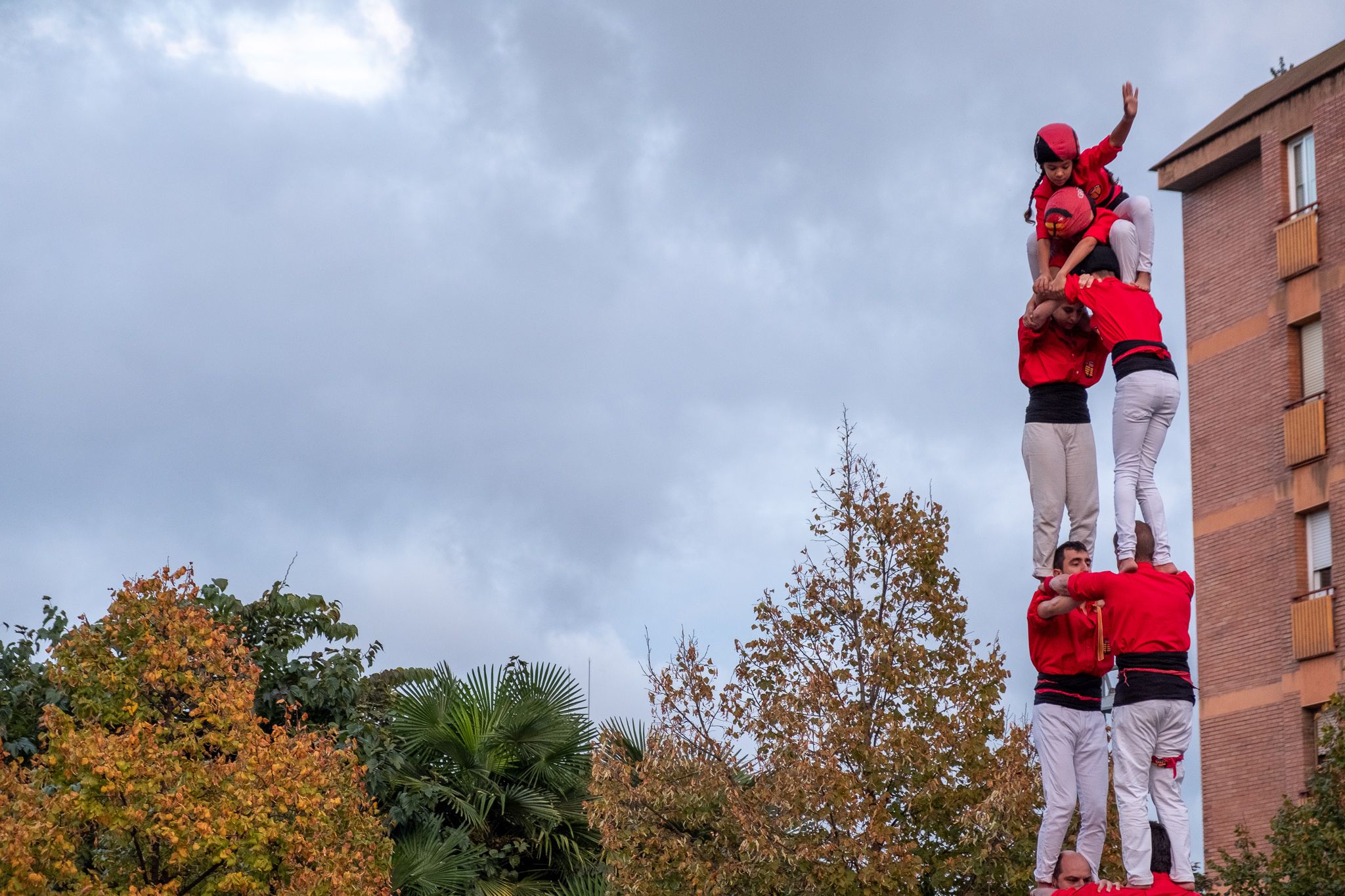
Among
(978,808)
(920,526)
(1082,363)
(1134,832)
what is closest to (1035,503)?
(1082,363)

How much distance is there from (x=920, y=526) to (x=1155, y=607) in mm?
9200

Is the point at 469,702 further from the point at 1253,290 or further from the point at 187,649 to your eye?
the point at 1253,290

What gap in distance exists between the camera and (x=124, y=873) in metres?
18.6

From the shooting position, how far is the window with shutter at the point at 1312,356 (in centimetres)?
2997

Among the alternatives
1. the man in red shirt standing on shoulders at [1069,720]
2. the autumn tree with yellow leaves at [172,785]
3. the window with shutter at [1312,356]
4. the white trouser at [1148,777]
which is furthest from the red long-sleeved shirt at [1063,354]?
the window with shutter at [1312,356]

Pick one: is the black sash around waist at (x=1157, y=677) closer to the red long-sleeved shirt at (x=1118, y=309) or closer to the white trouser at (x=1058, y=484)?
the white trouser at (x=1058, y=484)

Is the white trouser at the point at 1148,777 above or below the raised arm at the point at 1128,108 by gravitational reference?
below

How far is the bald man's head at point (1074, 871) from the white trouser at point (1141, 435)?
94.8 inches

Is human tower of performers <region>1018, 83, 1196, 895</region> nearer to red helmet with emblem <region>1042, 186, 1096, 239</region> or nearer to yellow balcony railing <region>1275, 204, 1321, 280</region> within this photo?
red helmet with emblem <region>1042, 186, 1096, 239</region>

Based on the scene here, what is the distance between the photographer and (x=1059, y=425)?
13.2 metres

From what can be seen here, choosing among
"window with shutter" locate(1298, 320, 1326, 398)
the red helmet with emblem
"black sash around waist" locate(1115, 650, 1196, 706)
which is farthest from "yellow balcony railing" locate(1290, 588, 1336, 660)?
"black sash around waist" locate(1115, 650, 1196, 706)

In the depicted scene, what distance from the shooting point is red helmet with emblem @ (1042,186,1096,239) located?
1292 centimetres

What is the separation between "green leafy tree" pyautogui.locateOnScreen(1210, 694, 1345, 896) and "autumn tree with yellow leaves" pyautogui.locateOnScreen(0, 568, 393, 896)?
10.0 metres

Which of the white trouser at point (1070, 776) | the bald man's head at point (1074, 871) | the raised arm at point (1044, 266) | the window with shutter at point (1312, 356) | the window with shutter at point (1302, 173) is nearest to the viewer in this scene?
Result: the bald man's head at point (1074, 871)
